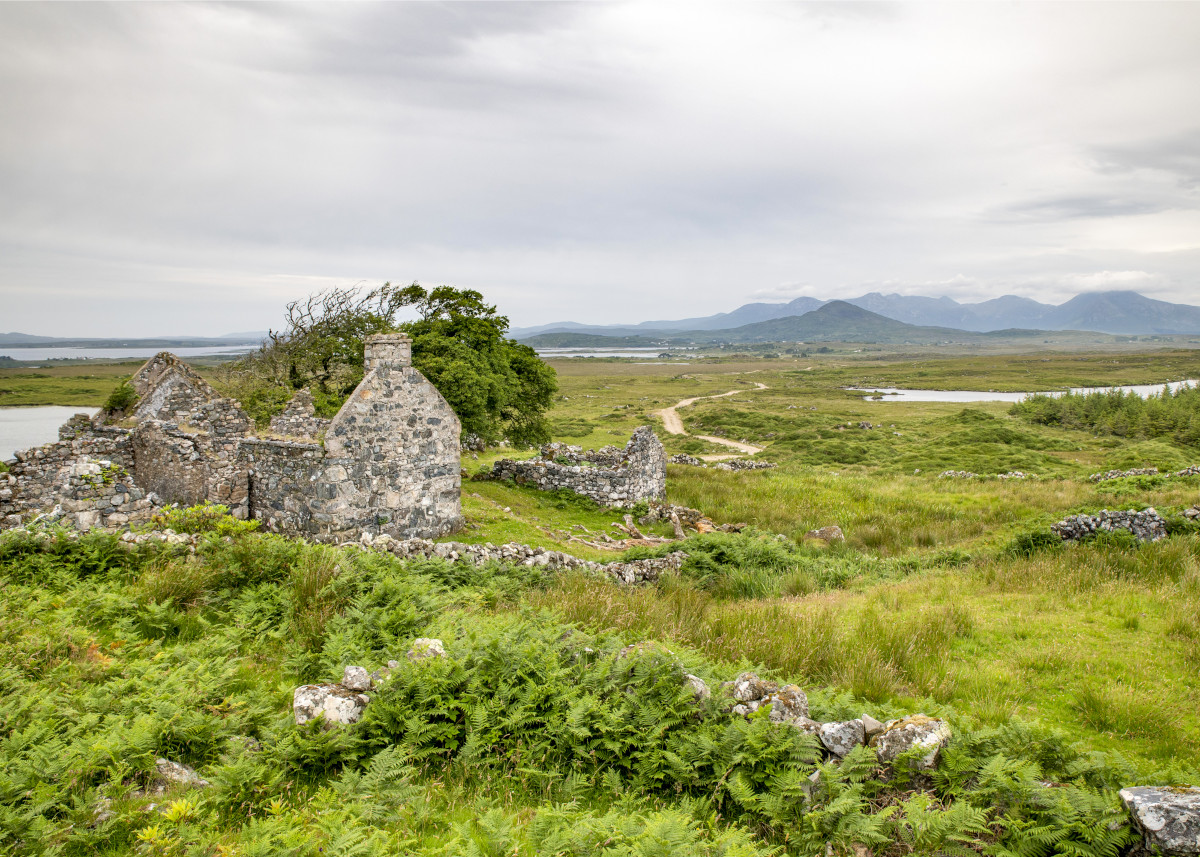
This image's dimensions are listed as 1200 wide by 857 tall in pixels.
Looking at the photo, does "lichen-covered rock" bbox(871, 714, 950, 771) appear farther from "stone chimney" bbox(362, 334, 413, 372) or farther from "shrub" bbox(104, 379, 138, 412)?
"shrub" bbox(104, 379, 138, 412)

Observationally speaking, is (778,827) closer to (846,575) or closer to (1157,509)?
(846,575)

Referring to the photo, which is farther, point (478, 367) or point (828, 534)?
point (478, 367)

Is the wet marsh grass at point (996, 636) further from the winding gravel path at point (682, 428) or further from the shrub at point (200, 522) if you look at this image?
the winding gravel path at point (682, 428)

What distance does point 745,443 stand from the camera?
50656 mm

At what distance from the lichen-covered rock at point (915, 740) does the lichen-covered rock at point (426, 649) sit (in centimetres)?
392

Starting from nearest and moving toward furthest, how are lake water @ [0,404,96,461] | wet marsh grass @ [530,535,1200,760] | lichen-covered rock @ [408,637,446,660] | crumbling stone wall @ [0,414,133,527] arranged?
lichen-covered rock @ [408,637,446,660], wet marsh grass @ [530,535,1200,760], crumbling stone wall @ [0,414,133,527], lake water @ [0,404,96,461]

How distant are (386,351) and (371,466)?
2.62 metres

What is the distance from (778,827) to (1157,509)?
13972 mm

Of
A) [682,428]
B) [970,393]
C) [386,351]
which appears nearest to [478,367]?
[386,351]

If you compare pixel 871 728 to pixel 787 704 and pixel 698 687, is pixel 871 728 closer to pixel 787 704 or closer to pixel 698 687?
pixel 787 704

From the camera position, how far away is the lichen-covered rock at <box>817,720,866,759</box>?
4.71 m

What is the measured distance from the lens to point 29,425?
1420 inches

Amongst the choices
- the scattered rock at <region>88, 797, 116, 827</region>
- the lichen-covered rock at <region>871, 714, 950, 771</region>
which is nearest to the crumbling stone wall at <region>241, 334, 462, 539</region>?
the scattered rock at <region>88, 797, 116, 827</region>

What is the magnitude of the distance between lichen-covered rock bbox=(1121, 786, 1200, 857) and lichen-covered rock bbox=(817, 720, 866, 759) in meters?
1.71
